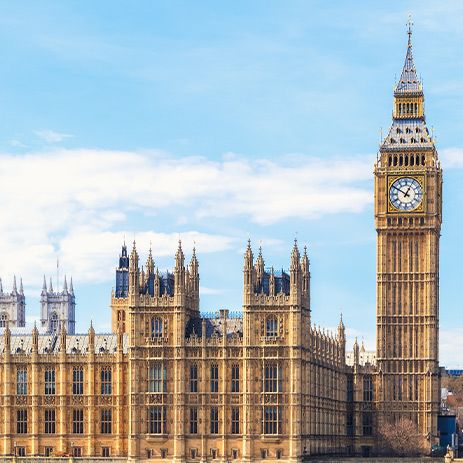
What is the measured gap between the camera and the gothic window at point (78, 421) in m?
163

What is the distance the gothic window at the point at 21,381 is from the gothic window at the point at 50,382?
2397 millimetres

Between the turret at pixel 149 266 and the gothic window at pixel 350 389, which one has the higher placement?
the turret at pixel 149 266

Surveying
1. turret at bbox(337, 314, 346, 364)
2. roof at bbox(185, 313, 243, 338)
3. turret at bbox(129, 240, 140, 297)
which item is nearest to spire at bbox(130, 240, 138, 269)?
turret at bbox(129, 240, 140, 297)

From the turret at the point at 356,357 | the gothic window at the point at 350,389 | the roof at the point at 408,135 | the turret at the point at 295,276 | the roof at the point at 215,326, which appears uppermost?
the roof at the point at 408,135

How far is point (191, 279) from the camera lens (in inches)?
6457

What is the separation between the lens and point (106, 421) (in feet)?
532

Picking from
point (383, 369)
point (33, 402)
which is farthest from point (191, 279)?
point (383, 369)

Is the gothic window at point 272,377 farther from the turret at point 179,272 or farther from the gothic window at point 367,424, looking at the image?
the gothic window at point 367,424

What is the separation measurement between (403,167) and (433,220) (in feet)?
25.0

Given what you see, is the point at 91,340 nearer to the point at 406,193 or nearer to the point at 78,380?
the point at 78,380

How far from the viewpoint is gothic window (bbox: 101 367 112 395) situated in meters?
162

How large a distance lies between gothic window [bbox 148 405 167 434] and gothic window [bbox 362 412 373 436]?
134 feet

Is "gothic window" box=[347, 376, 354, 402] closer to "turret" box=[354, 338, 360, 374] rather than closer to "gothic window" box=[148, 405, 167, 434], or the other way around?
"turret" box=[354, 338, 360, 374]

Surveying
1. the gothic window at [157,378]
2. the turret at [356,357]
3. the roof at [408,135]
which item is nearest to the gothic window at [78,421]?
the gothic window at [157,378]
